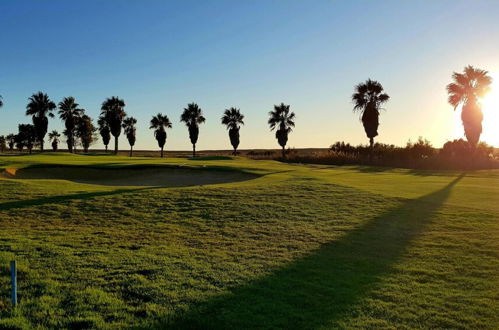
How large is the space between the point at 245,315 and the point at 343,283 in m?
2.19

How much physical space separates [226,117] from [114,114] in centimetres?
2423

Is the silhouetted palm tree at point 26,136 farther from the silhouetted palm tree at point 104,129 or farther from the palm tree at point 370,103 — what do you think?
the palm tree at point 370,103

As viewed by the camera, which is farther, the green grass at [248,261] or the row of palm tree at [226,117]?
the row of palm tree at [226,117]

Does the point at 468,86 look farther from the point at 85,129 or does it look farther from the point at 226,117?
the point at 85,129

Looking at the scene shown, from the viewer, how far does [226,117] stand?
262 feet

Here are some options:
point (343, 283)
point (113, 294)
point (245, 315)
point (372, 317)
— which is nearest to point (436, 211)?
point (343, 283)

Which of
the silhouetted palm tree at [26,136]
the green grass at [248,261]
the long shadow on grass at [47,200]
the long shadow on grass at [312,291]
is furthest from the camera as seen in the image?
the silhouetted palm tree at [26,136]

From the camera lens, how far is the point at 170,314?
18.3 ft

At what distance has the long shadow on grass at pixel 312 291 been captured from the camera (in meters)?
5.39

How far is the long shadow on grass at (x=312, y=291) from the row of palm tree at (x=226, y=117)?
135 ft

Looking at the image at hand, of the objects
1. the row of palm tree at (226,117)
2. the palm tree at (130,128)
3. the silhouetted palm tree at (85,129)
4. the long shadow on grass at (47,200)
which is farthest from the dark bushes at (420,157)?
the silhouetted palm tree at (85,129)

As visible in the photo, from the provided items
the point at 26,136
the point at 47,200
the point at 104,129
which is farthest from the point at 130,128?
the point at 47,200

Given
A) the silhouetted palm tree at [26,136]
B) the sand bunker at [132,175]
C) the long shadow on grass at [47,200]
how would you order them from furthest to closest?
the silhouetted palm tree at [26,136] → the sand bunker at [132,175] → the long shadow on grass at [47,200]

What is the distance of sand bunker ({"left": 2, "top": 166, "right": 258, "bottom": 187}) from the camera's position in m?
23.2
